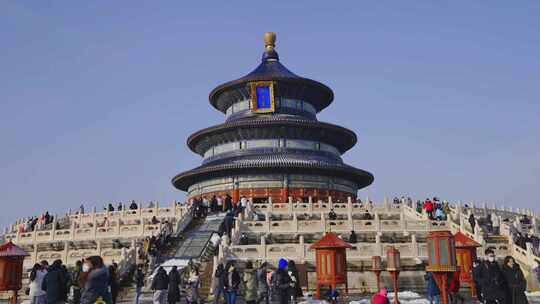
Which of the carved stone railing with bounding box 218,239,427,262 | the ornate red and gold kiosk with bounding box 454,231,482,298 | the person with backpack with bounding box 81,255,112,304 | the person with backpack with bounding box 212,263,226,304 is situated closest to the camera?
the person with backpack with bounding box 81,255,112,304

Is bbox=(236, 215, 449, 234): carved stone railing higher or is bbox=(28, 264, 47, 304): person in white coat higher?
bbox=(236, 215, 449, 234): carved stone railing

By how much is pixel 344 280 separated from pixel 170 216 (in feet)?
58.4

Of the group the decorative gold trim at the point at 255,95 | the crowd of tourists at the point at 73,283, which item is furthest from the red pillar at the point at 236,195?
the crowd of tourists at the point at 73,283

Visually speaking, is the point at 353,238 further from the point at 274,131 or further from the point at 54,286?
the point at 274,131

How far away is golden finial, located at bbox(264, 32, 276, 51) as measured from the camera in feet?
188

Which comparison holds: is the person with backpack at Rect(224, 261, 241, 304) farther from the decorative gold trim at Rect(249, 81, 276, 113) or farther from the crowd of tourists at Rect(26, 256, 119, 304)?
the decorative gold trim at Rect(249, 81, 276, 113)

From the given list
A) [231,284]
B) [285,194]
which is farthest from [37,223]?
[231,284]

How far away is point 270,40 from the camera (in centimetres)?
5728

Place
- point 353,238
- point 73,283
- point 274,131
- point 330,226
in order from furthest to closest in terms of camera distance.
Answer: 1. point 274,131
2. point 330,226
3. point 353,238
4. point 73,283

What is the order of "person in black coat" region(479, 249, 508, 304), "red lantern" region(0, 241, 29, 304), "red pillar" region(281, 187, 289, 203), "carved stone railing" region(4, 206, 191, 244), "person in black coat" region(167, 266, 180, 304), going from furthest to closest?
"red pillar" region(281, 187, 289, 203) < "carved stone railing" region(4, 206, 191, 244) < "red lantern" region(0, 241, 29, 304) < "person in black coat" region(167, 266, 180, 304) < "person in black coat" region(479, 249, 508, 304)

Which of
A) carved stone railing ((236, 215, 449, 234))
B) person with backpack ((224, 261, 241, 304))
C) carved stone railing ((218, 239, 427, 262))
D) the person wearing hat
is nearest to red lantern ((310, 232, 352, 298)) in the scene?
the person wearing hat

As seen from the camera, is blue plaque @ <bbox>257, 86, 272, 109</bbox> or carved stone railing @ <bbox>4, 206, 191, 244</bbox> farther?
blue plaque @ <bbox>257, 86, 272, 109</bbox>

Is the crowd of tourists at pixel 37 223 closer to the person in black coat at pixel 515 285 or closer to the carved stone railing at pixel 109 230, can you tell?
the carved stone railing at pixel 109 230

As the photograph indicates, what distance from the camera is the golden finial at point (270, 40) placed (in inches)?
2250
